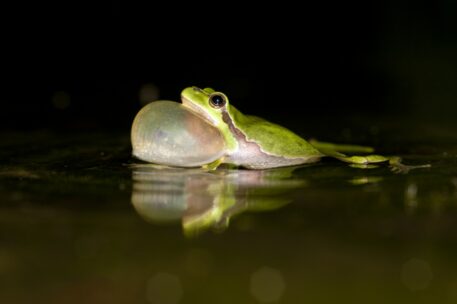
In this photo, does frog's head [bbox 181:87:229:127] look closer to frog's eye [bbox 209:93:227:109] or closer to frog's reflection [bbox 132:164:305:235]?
frog's eye [bbox 209:93:227:109]

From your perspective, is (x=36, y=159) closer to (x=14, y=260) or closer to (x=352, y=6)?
(x=14, y=260)

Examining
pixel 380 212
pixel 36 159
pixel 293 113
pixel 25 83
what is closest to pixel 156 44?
pixel 25 83

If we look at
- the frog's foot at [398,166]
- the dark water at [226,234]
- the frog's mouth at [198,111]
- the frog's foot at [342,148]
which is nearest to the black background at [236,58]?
the frog's foot at [342,148]

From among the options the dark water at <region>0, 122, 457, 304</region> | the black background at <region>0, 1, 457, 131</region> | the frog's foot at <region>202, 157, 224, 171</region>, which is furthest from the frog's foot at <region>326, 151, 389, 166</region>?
the black background at <region>0, 1, 457, 131</region>

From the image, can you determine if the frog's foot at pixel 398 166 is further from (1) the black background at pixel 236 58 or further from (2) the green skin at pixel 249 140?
(1) the black background at pixel 236 58

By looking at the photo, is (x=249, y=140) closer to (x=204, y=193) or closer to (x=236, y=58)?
(x=204, y=193)

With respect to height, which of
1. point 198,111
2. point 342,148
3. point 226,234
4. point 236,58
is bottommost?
point 226,234

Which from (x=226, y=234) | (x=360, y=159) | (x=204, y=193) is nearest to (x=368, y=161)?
(x=360, y=159)
